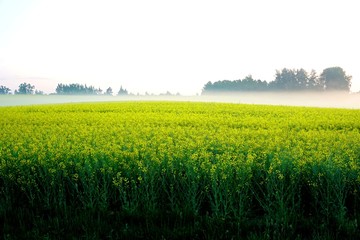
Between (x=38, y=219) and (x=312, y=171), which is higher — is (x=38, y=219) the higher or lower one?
the lower one

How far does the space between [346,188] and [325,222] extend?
48.4 inches

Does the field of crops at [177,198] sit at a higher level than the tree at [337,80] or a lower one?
lower

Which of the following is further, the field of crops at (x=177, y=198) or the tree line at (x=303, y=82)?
the tree line at (x=303, y=82)

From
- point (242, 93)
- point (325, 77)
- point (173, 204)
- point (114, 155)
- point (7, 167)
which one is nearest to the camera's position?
point (173, 204)

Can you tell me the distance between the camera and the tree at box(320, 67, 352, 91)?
80.4 metres

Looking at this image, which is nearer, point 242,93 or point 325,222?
point 325,222

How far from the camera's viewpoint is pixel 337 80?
80688 mm

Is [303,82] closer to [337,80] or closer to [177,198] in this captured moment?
[337,80]

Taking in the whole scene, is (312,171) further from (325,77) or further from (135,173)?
(325,77)

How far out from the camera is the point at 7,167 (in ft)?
25.7

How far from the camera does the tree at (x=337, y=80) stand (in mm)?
80375

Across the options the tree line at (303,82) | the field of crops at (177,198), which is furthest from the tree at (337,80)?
the field of crops at (177,198)

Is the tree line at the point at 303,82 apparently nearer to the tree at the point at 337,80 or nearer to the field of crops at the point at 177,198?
the tree at the point at 337,80

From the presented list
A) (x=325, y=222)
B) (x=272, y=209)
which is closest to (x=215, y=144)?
(x=272, y=209)
